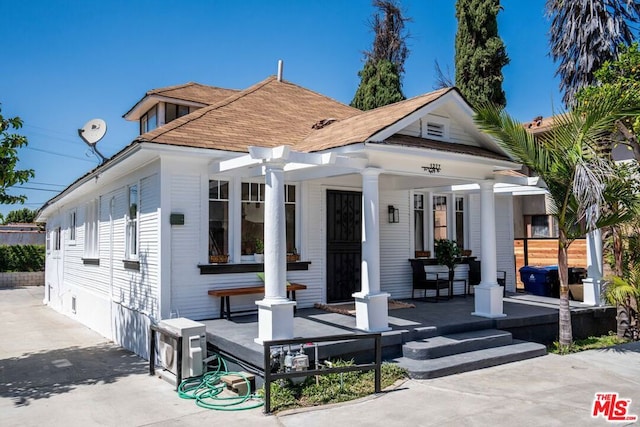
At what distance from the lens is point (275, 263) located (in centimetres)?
704

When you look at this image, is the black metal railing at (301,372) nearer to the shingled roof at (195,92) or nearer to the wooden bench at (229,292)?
the wooden bench at (229,292)

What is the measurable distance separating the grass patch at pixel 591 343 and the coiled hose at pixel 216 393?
5103mm

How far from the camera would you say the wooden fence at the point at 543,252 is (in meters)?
14.6

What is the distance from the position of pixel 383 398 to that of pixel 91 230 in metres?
10.5

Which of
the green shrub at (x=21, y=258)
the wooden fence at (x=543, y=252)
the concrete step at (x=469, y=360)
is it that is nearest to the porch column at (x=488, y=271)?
the concrete step at (x=469, y=360)

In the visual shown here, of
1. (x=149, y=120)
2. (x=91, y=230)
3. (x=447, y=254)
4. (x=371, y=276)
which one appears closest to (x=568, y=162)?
(x=371, y=276)

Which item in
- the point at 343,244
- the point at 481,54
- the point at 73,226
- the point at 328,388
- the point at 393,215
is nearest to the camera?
the point at 328,388

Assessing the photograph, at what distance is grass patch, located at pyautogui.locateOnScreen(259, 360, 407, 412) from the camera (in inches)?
232

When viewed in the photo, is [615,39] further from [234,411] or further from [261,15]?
[234,411]

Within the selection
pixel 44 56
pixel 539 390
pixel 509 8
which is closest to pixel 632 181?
pixel 539 390

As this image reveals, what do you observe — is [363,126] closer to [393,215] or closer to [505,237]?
[393,215]

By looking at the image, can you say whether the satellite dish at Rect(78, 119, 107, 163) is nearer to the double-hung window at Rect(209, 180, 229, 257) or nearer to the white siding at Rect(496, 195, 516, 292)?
the double-hung window at Rect(209, 180, 229, 257)

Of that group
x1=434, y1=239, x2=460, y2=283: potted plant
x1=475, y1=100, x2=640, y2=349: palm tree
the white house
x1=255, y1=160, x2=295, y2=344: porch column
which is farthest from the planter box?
x1=255, y1=160, x2=295, y2=344: porch column

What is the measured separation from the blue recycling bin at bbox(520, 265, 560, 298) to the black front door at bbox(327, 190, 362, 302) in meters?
5.00
